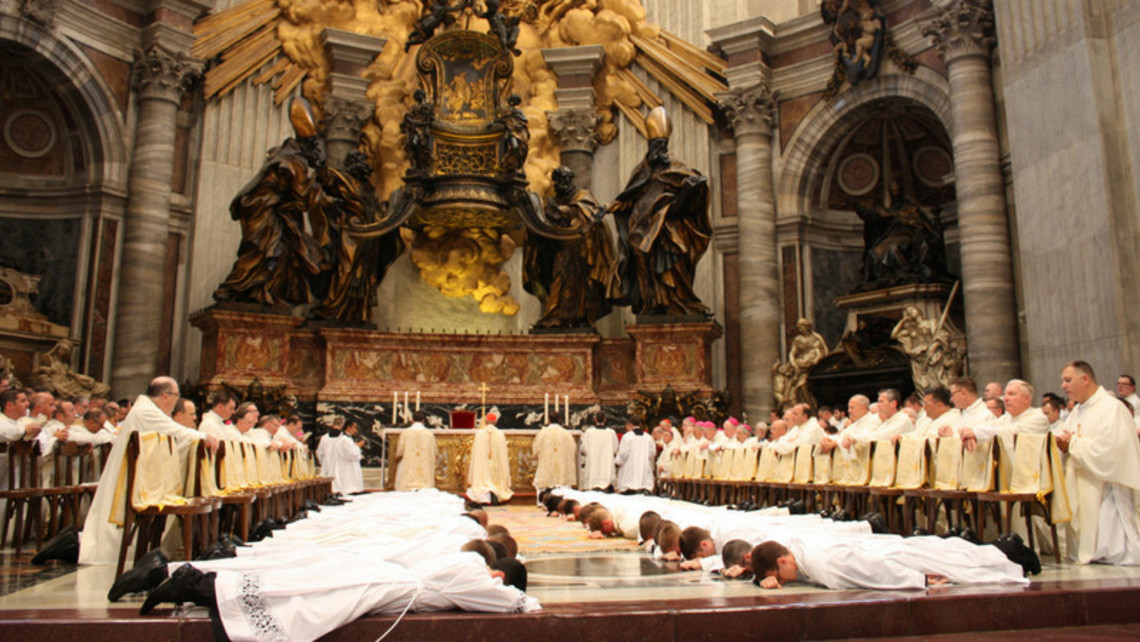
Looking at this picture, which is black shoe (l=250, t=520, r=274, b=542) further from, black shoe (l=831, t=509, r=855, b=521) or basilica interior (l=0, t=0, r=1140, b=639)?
basilica interior (l=0, t=0, r=1140, b=639)

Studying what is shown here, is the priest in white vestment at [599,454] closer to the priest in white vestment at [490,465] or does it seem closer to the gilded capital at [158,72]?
the priest in white vestment at [490,465]

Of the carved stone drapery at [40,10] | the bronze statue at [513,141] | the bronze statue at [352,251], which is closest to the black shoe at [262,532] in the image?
the bronze statue at [352,251]

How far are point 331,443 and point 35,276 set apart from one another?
507 cm

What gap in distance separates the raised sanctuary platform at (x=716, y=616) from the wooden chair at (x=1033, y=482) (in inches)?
31.9

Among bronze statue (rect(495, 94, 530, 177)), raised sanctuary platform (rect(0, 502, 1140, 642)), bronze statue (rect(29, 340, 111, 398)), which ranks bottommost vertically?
raised sanctuary platform (rect(0, 502, 1140, 642))

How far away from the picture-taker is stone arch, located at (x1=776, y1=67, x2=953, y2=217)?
13.9 metres

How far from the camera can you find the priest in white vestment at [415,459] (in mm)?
11359

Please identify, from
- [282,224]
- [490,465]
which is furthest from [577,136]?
[490,465]

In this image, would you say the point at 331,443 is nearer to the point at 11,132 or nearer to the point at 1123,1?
the point at 11,132

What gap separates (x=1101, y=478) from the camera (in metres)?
5.43

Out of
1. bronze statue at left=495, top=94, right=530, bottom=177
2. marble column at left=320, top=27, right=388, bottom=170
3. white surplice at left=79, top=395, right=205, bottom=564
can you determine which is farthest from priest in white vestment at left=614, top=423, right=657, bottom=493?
white surplice at left=79, top=395, right=205, bottom=564

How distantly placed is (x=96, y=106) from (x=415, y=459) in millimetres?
6847

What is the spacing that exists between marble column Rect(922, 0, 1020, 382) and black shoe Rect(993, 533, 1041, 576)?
7216mm

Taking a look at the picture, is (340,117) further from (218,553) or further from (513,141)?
(218,553)
